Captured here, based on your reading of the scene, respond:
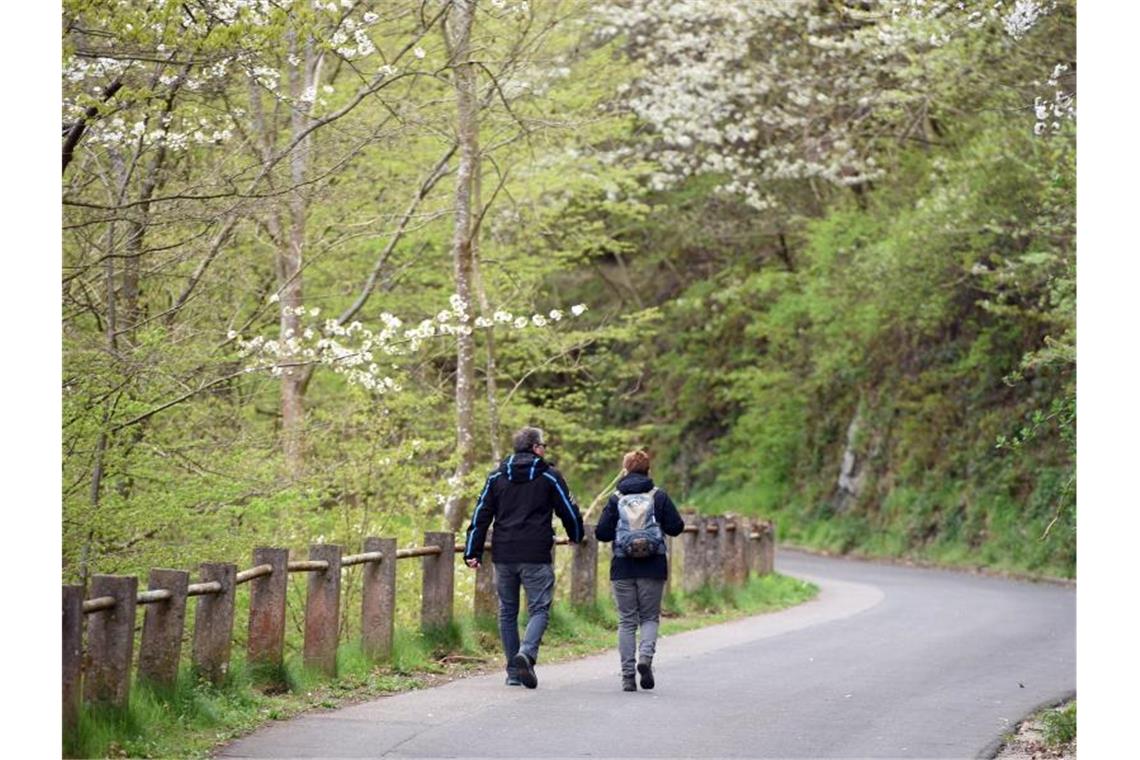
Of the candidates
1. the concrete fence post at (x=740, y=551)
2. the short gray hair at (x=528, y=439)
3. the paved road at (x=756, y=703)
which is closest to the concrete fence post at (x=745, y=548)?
the concrete fence post at (x=740, y=551)

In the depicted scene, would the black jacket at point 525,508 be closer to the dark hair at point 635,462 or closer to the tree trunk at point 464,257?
the dark hair at point 635,462

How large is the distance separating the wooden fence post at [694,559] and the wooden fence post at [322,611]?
8.25m

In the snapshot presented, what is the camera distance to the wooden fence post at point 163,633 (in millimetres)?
10117

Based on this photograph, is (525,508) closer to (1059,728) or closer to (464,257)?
(1059,728)

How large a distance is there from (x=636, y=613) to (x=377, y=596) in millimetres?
2032

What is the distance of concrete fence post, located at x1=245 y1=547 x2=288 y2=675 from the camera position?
11578 mm

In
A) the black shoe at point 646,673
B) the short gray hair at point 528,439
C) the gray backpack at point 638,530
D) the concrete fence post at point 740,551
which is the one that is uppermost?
the short gray hair at point 528,439

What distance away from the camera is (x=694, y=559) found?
20031mm

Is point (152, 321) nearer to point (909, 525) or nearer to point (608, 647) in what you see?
point (608, 647)

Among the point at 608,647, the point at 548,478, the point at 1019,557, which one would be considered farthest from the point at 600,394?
the point at 548,478

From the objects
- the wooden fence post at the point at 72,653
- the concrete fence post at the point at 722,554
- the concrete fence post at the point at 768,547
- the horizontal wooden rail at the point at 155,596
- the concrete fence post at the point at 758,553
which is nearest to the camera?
the wooden fence post at the point at 72,653

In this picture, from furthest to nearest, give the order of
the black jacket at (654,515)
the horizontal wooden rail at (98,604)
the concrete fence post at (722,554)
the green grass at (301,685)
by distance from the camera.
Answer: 1. the concrete fence post at (722,554)
2. the black jacket at (654,515)
3. the green grass at (301,685)
4. the horizontal wooden rail at (98,604)

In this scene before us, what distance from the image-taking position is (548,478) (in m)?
12.7

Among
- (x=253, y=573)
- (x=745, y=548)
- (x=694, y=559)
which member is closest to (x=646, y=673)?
Result: (x=253, y=573)
